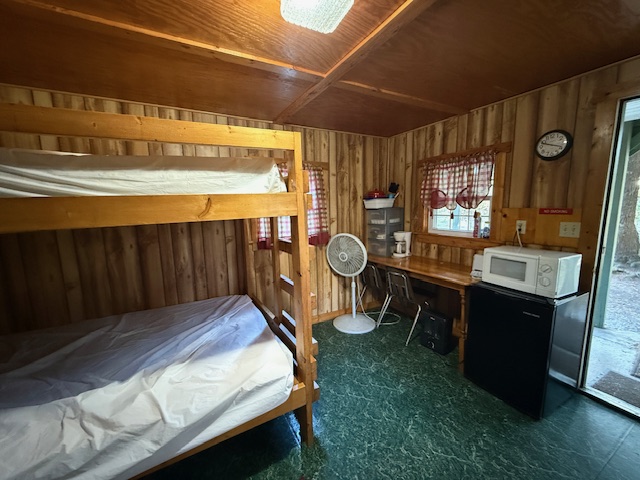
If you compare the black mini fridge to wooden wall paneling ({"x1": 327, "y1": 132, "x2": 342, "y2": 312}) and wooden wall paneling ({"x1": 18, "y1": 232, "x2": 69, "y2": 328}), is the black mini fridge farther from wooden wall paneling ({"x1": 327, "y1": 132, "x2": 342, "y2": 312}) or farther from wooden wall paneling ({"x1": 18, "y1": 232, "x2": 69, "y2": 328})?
wooden wall paneling ({"x1": 18, "y1": 232, "x2": 69, "y2": 328})

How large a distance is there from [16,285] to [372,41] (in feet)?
9.72

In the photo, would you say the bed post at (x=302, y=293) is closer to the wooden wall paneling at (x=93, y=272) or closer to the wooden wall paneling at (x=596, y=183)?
the wooden wall paneling at (x=93, y=272)

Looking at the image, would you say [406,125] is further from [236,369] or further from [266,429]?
[266,429]

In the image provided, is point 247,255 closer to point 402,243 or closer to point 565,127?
point 402,243

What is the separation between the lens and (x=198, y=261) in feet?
8.16

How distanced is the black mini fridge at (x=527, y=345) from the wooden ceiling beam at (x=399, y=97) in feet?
5.42

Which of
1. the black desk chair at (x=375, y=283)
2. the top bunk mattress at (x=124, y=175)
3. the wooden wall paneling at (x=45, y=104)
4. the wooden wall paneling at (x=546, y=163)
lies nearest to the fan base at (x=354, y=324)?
the black desk chair at (x=375, y=283)

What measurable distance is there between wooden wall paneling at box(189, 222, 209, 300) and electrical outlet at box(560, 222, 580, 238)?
3.08 m

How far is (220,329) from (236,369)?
1.66 feet

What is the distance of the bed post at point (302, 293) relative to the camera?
4.59 ft

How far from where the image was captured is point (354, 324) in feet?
10.2

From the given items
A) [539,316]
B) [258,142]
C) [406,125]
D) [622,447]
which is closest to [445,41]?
[258,142]

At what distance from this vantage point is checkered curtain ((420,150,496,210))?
2463 millimetres

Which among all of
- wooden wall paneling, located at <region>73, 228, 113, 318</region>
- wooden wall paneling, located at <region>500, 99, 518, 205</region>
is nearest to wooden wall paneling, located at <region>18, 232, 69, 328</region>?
wooden wall paneling, located at <region>73, 228, 113, 318</region>
